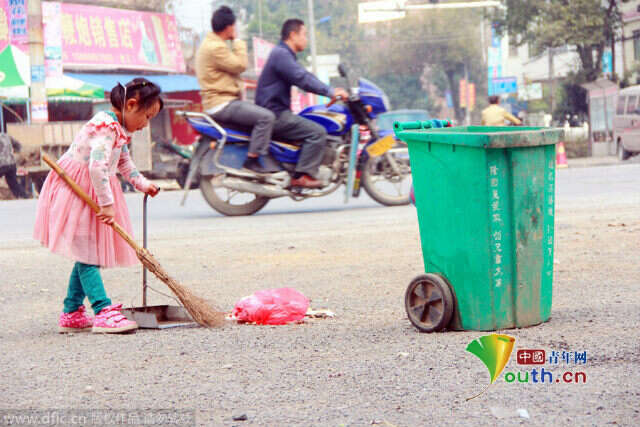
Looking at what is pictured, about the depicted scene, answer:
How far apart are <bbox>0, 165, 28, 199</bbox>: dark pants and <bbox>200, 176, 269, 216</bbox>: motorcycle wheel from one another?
8.13 metres

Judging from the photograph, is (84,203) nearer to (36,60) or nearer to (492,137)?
(492,137)

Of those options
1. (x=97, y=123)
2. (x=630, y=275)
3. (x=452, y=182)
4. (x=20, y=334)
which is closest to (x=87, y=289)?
(x=20, y=334)

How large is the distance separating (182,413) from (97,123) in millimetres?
1796

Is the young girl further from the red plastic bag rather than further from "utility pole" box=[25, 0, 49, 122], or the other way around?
"utility pole" box=[25, 0, 49, 122]

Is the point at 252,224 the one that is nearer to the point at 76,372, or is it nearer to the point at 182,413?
the point at 76,372

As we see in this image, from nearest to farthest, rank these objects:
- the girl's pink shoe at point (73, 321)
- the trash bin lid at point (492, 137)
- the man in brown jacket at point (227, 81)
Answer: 1. the trash bin lid at point (492, 137)
2. the girl's pink shoe at point (73, 321)
3. the man in brown jacket at point (227, 81)

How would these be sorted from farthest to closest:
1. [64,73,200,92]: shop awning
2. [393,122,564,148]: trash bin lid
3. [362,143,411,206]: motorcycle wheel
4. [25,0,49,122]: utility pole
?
[64,73,200,92]: shop awning, [25,0,49,122]: utility pole, [362,143,411,206]: motorcycle wheel, [393,122,564,148]: trash bin lid

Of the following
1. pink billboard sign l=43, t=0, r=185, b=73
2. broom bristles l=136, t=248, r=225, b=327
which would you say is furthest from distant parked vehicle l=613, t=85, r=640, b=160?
broom bristles l=136, t=248, r=225, b=327

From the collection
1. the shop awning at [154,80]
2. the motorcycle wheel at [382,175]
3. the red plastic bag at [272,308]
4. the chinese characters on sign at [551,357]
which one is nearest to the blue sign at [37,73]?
the shop awning at [154,80]

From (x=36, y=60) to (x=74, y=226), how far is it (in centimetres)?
1511

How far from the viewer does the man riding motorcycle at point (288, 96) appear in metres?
9.59

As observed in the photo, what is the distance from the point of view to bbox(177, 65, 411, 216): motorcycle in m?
9.78

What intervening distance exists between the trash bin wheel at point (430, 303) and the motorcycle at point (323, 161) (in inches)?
227

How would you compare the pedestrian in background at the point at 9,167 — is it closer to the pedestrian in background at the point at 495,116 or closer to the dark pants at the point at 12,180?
the dark pants at the point at 12,180
